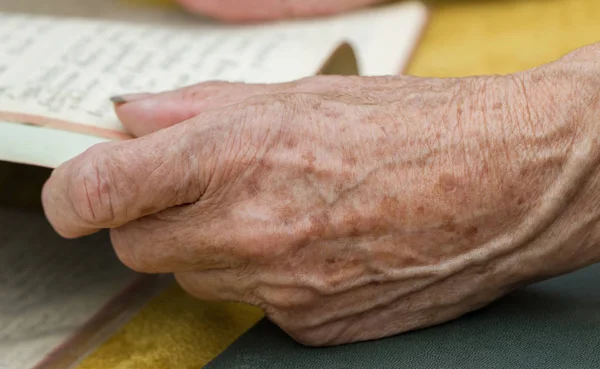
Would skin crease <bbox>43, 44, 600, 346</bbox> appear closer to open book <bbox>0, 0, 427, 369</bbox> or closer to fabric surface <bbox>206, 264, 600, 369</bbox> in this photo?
fabric surface <bbox>206, 264, 600, 369</bbox>

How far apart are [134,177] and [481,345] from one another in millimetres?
372

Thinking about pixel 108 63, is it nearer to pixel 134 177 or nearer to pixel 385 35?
pixel 134 177

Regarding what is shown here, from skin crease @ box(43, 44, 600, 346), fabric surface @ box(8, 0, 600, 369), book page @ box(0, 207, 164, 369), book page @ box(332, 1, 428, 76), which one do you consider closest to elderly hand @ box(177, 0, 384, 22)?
book page @ box(332, 1, 428, 76)

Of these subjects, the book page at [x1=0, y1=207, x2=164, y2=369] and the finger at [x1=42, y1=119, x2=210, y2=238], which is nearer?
the finger at [x1=42, y1=119, x2=210, y2=238]

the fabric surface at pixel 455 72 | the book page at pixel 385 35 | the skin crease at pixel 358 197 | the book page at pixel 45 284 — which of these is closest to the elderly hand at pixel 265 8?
the book page at pixel 385 35

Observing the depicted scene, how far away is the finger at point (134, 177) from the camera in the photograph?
2.30 ft

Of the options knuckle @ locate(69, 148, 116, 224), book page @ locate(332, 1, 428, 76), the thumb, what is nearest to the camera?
knuckle @ locate(69, 148, 116, 224)

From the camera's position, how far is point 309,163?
732 millimetres

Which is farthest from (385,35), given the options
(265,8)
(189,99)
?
(189,99)

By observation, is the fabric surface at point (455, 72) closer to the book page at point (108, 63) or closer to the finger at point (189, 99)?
the book page at point (108, 63)

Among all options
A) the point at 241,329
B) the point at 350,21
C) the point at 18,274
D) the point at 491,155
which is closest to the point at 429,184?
the point at 491,155

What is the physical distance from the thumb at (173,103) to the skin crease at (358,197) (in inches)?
→ 3.4

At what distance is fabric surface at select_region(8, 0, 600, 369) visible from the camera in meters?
0.77

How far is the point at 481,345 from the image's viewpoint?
2.42 ft
